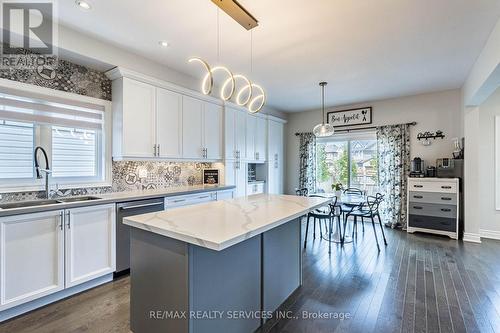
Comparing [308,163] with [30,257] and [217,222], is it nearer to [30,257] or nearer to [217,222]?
[217,222]

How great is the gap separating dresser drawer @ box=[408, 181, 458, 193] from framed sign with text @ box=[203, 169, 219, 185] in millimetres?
3704

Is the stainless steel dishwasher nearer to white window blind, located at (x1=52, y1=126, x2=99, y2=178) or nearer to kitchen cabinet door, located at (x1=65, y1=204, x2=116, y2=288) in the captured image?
kitchen cabinet door, located at (x1=65, y1=204, x2=116, y2=288)

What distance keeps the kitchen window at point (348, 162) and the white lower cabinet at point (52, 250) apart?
16.1 feet

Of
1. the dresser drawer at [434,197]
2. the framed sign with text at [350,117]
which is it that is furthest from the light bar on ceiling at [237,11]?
the dresser drawer at [434,197]

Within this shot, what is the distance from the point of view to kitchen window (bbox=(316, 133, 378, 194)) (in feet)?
17.9

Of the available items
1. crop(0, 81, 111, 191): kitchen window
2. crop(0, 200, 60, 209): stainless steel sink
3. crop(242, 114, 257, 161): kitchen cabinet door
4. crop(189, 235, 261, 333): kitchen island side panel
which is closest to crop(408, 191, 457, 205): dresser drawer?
crop(242, 114, 257, 161): kitchen cabinet door

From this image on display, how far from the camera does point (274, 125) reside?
579 cm

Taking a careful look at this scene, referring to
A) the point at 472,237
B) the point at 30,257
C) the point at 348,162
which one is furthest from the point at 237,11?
the point at 472,237

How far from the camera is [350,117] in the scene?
552cm

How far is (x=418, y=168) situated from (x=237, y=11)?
4429 mm

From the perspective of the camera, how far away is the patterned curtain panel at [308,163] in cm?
605

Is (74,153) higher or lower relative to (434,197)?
higher

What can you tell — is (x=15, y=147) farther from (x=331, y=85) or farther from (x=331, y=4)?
(x=331, y=85)

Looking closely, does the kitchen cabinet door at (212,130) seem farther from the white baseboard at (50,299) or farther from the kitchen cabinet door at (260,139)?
the white baseboard at (50,299)
